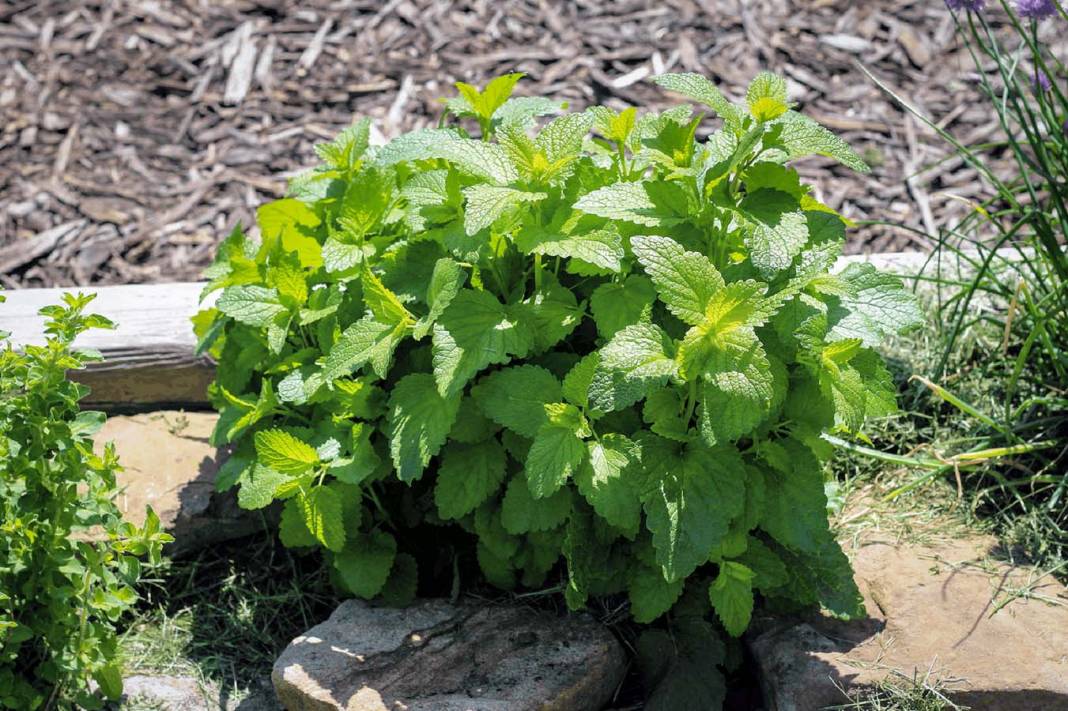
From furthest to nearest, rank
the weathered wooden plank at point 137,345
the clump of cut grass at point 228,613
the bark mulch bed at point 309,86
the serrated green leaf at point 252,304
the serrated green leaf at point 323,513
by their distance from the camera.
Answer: the bark mulch bed at point 309,86, the weathered wooden plank at point 137,345, the clump of cut grass at point 228,613, the serrated green leaf at point 252,304, the serrated green leaf at point 323,513

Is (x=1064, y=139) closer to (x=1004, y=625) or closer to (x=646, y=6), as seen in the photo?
(x=1004, y=625)

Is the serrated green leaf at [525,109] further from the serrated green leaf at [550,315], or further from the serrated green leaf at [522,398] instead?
the serrated green leaf at [522,398]

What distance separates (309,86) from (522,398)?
2501 millimetres

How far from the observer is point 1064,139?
2.79 metres

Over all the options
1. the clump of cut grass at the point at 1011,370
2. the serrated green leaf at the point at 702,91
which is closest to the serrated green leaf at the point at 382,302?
the serrated green leaf at the point at 702,91

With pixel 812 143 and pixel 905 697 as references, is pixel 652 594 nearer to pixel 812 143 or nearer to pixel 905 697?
pixel 905 697

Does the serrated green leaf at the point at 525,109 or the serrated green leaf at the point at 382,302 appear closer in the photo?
the serrated green leaf at the point at 382,302

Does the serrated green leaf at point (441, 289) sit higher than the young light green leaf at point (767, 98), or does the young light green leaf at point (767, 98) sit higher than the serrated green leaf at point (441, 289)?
the young light green leaf at point (767, 98)

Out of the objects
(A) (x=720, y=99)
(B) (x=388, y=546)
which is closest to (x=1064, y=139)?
(A) (x=720, y=99)

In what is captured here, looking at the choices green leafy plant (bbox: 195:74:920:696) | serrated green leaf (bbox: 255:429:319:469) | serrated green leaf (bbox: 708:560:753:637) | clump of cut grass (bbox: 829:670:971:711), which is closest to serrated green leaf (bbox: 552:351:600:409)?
green leafy plant (bbox: 195:74:920:696)

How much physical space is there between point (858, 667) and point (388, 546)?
0.99 m

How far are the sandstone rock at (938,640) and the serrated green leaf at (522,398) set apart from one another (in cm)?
72

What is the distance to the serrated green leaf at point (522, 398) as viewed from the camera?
6.98 ft

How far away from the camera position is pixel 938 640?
233 centimetres
